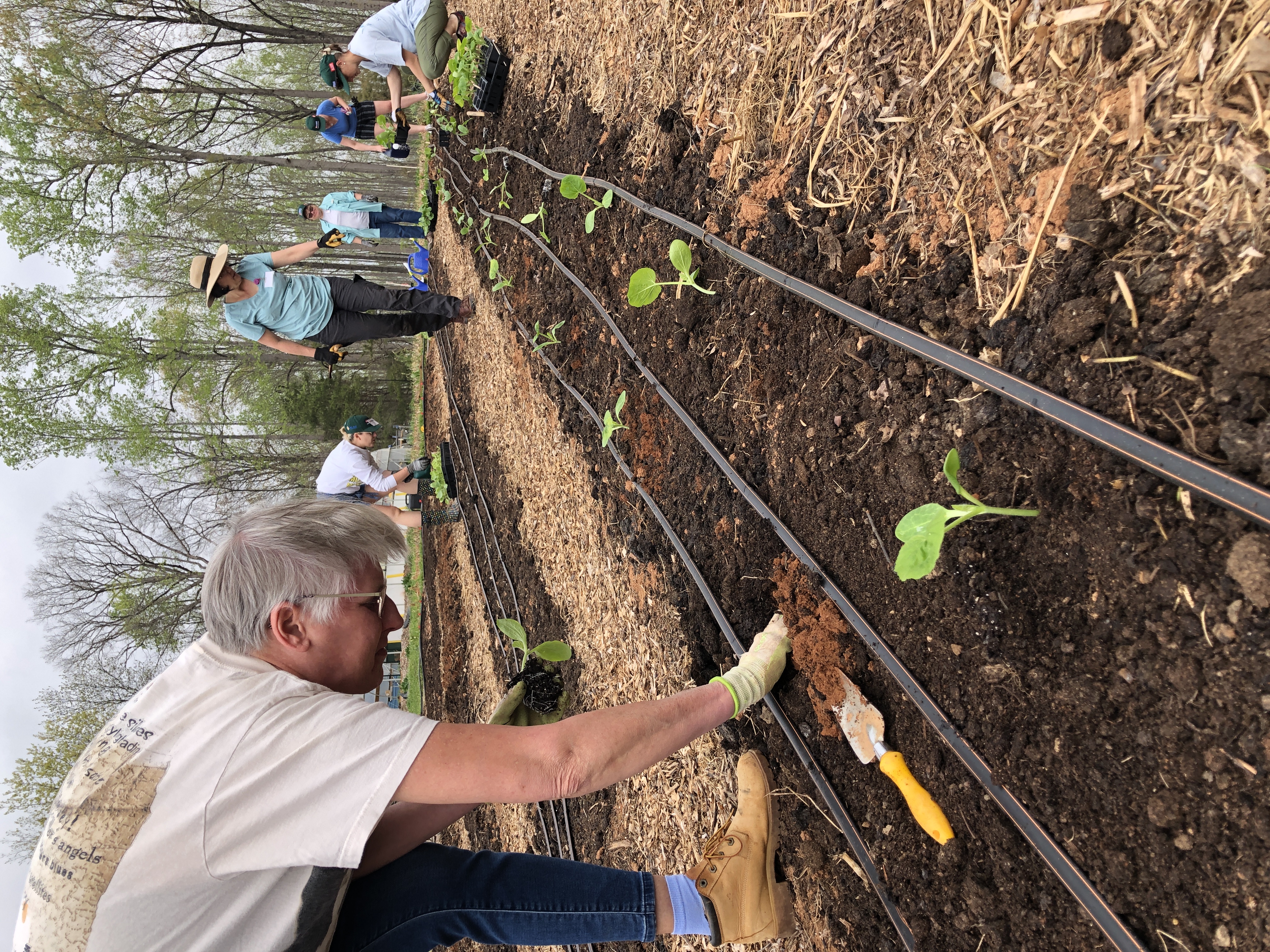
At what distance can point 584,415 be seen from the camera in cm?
309

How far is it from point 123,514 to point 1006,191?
1926 cm

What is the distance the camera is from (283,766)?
1.26m

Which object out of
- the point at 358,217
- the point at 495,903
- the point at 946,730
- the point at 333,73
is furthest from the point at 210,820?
the point at 333,73

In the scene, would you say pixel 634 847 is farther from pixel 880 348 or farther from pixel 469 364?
pixel 469 364

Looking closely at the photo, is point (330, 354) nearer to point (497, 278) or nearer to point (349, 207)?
point (497, 278)

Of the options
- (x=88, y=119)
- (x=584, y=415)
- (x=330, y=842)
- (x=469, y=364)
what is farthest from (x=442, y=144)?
(x=88, y=119)

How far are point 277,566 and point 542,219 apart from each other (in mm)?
2565

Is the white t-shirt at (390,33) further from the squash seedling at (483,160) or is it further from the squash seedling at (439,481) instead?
the squash seedling at (439,481)

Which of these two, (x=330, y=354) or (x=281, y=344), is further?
(x=330, y=354)

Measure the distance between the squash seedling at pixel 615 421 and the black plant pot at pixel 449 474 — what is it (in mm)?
3539

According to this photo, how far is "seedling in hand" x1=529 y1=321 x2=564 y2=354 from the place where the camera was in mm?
3359

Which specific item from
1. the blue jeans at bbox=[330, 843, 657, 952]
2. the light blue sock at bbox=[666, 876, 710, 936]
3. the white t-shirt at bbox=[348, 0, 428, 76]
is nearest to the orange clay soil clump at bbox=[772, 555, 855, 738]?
the light blue sock at bbox=[666, 876, 710, 936]

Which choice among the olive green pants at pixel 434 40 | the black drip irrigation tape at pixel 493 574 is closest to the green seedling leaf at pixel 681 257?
the black drip irrigation tape at pixel 493 574

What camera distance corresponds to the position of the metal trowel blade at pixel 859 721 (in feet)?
5.20
